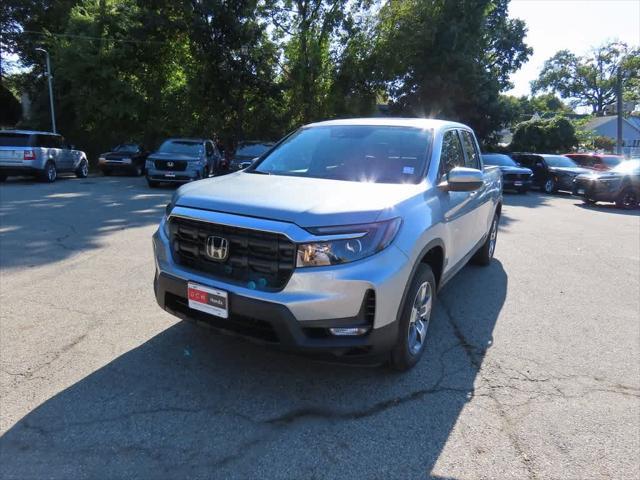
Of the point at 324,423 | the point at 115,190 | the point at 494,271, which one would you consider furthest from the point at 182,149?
the point at 324,423

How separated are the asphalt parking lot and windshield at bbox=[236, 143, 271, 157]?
10994 mm

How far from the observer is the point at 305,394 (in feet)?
10.4

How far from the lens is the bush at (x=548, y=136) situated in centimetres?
2856

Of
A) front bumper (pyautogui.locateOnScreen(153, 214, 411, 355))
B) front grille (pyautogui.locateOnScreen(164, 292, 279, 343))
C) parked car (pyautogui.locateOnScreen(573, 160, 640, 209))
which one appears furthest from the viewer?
parked car (pyautogui.locateOnScreen(573, 160, 640, 209))

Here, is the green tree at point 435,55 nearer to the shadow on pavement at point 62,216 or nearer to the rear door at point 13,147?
the shadow on pavement at point 62,216

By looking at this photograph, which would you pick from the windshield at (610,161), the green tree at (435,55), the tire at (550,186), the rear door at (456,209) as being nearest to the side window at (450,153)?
the rear door at (456,209)

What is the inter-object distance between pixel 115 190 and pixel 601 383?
14.3 meters

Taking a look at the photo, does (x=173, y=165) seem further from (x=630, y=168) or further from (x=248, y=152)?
(x=630, y=168)

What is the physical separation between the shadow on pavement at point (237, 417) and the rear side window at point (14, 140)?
1465 cm

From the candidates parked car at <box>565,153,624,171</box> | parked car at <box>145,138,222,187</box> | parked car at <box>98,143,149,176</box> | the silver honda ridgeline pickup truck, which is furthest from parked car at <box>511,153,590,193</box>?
the silver honda ridgeline pickup truck

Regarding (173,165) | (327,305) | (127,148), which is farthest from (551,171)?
(327,305)

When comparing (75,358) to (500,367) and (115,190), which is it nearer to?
(500,367)

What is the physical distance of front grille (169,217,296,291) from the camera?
2.90 meters

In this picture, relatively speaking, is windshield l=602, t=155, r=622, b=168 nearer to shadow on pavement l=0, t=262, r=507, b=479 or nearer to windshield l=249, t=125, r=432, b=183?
windshield l=249, t=125, r=432, b=183
